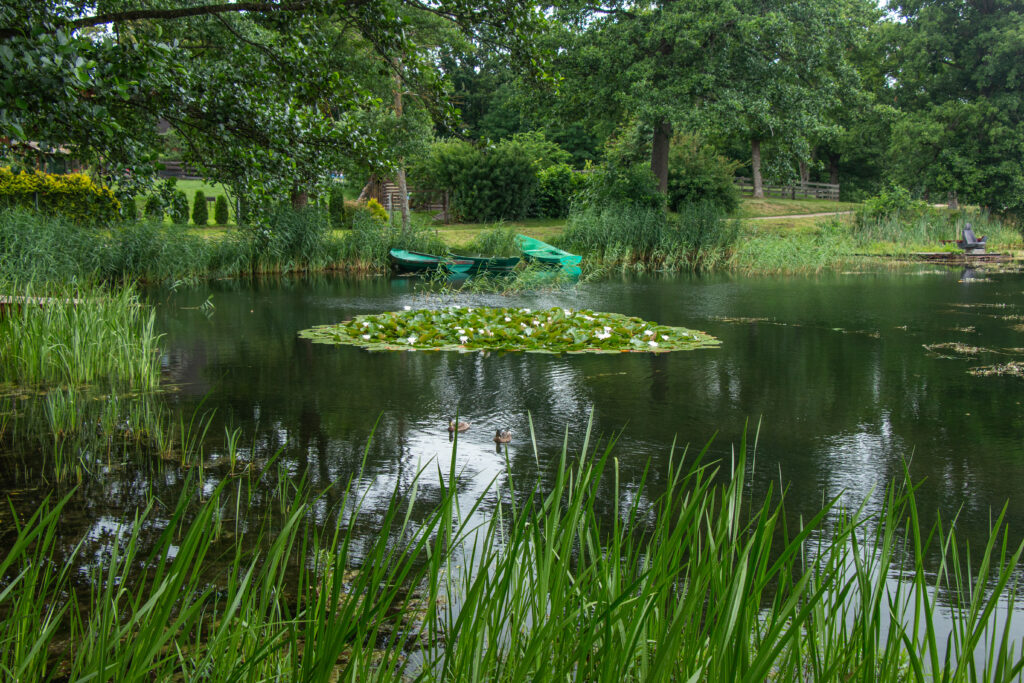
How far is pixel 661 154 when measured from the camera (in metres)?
24.4

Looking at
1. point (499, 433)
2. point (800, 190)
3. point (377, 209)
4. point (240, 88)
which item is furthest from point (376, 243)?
point (800, 190)

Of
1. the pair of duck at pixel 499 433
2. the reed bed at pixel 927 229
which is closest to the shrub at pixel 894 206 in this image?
the reed bed at pixel 927 229

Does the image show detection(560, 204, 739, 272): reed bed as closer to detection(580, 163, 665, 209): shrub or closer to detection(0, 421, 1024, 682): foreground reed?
detection(580, 163, 665, 209): shrub

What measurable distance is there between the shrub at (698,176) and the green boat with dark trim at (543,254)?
8.17m

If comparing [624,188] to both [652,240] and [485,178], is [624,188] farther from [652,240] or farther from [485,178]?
[485,178]

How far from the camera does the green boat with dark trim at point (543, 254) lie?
17.4 m

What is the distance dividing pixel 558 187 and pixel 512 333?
72.9 ft

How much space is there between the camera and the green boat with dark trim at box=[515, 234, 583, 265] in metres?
17.4

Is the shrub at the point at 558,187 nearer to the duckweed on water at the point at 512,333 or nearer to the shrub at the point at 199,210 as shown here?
the shrub at the point at 199,210

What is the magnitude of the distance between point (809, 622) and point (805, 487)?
234cm

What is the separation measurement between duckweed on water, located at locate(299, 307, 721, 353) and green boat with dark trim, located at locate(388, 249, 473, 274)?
24.9 ft

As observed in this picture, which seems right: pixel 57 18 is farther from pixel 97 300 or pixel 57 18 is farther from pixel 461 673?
→ pixel 461 673

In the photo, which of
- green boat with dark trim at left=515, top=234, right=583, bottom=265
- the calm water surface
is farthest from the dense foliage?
the calm water surface

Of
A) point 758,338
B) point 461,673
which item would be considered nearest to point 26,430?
point 461,673
